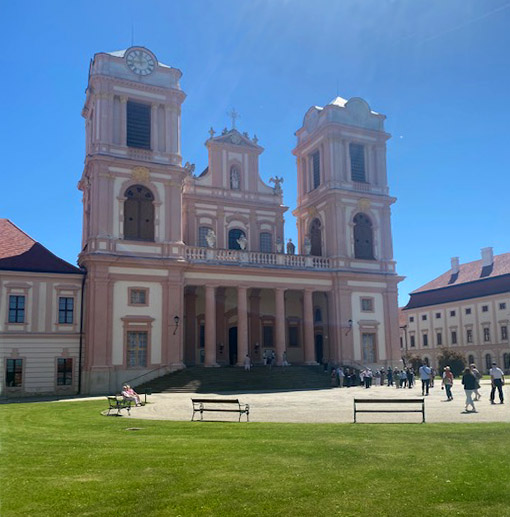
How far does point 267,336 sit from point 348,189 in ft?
44.6

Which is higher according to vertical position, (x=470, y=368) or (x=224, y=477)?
(x=470, y=368)

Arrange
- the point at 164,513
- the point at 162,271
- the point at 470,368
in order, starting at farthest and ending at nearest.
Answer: the point at 162,271 < the point at 470,368 < the point at 164,513

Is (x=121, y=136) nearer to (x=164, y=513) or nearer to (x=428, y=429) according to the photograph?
(x=428, y=429)

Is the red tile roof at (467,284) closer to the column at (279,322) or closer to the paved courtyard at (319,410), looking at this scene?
the column at (279,322)

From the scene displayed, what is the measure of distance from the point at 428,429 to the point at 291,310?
1280 inches

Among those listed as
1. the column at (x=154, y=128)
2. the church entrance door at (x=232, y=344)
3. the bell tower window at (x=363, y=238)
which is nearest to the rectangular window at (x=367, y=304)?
the bell tower window at (x=363, y=238)

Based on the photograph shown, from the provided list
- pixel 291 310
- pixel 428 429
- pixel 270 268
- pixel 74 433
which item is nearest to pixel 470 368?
pixel 428 429

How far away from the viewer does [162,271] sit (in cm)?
4031

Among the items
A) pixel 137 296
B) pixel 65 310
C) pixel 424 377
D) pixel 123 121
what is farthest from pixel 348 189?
pixel 65 310

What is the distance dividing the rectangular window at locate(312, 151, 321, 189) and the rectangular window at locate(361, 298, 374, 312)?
35.7 ft

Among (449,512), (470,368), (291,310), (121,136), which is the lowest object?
(449,512)

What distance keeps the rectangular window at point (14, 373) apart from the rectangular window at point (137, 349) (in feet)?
21.0

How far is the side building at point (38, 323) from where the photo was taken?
3616 cm

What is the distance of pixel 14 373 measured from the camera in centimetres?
3603
